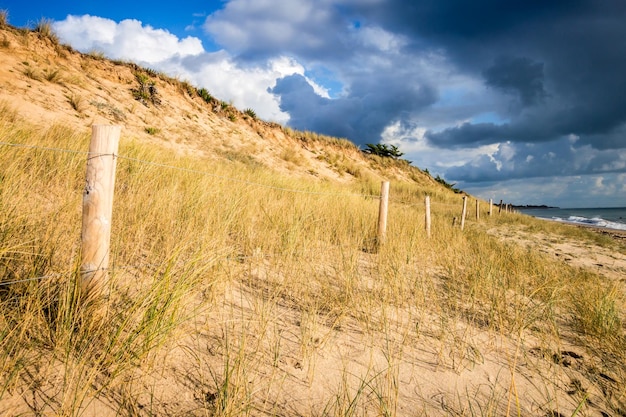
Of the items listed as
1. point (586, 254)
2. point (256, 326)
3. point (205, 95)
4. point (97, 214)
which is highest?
point (205, 95)

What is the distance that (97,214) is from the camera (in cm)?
200

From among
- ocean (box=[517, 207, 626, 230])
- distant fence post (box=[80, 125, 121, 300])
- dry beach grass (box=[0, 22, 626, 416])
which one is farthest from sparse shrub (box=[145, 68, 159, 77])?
ocean (box=[517, 207, 626, 230])

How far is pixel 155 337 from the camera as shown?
1.85 metres

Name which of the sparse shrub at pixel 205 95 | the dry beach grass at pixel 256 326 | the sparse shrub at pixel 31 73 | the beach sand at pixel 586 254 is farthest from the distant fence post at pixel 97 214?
the sparse shrub at pixel 205 95

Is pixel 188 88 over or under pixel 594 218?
over

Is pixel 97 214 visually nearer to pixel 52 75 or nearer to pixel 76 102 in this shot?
pixel 76 102

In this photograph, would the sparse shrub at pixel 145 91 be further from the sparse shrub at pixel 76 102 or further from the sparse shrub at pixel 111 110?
the sparse shrub at pixel 76 102

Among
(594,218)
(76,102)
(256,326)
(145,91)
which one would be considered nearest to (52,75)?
(76,102)

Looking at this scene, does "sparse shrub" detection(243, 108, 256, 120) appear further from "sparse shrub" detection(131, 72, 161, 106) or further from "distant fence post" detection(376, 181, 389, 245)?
"distant fence post" detection(376, 181, 389, 245)

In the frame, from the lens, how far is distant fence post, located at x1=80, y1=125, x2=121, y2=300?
6.48 feet

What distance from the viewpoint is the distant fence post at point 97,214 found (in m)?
1.98

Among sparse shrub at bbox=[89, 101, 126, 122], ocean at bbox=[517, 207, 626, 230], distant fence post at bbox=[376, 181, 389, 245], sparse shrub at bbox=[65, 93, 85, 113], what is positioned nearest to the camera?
distant fence post at bbox=[376, 181, 389, 245]

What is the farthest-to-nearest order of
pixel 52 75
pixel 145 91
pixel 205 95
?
pixel 205 95
pixel 145 91
pixel 52 75

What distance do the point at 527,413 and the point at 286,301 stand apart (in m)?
1.83
